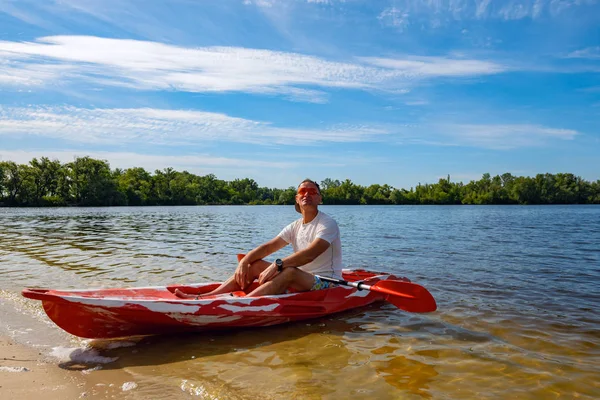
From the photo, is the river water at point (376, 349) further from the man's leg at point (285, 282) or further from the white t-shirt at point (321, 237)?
the white t-shirt at point (321, 237)

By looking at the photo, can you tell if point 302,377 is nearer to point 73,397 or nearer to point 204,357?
point 204,357

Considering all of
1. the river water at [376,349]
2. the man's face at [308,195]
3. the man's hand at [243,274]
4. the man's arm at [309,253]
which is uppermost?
the man's face at [308,195]

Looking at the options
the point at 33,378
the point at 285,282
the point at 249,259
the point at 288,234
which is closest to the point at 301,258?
the point at 285,282

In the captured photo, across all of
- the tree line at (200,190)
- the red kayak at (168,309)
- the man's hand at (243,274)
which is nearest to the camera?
the red kayak at (168,309)

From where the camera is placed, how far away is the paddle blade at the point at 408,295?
6.24 m

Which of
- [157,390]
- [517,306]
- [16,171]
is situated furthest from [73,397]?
[16,171]

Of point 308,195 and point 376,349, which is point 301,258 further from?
point 376,349

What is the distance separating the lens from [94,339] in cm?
566

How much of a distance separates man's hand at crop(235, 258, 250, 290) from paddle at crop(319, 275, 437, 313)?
1.12 meters

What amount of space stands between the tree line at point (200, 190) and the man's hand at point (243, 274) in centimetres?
9262

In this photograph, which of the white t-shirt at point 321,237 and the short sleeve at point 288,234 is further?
the short sleeve at point 288,234

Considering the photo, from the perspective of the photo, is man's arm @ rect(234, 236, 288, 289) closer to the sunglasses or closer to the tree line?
the sunglasses

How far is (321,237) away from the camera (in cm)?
621

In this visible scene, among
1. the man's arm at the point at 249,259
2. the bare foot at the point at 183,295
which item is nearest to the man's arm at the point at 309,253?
the man's arm at the point at 249,259
